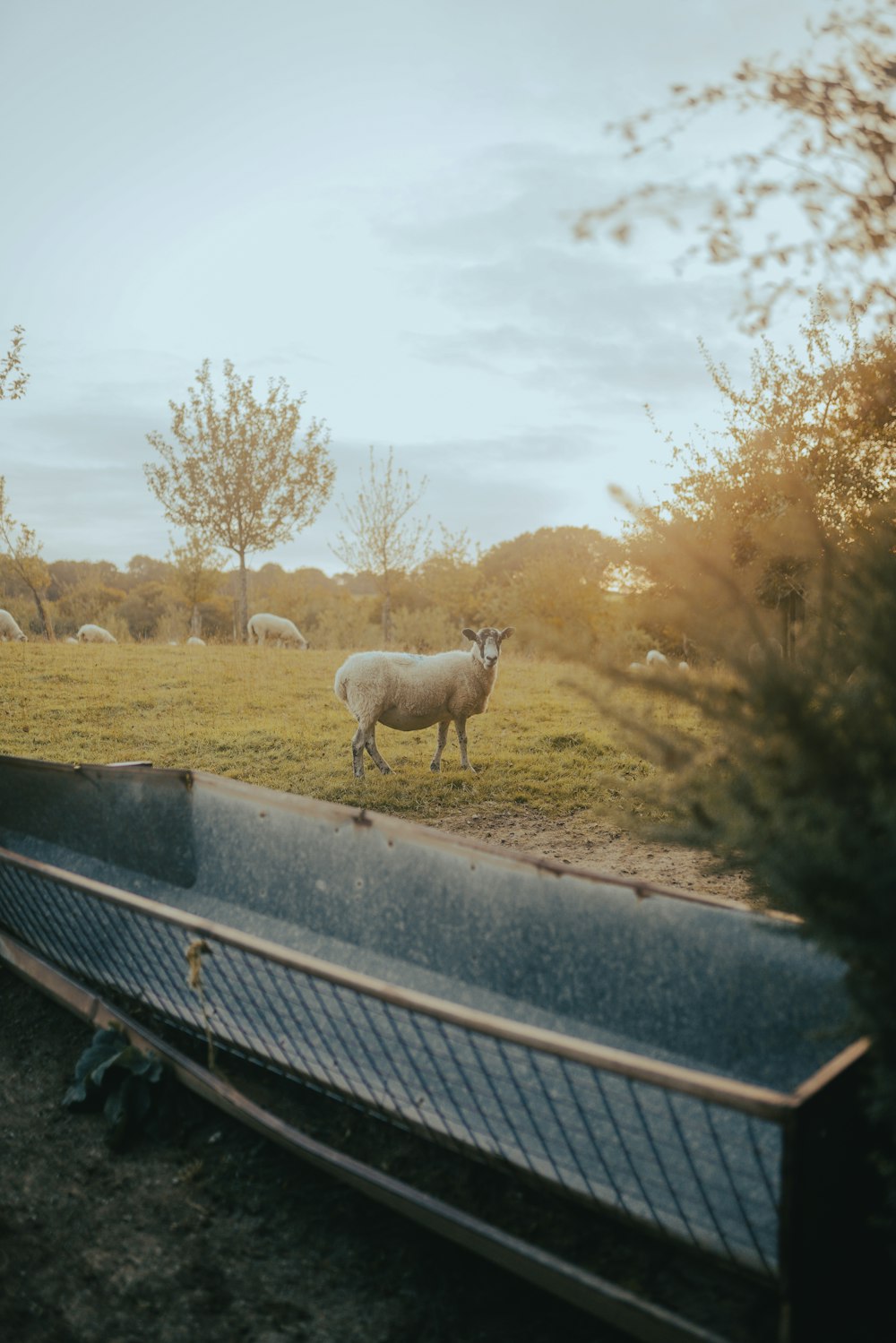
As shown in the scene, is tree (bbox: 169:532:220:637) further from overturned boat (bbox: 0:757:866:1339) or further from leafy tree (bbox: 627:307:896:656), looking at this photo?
overturned boat (bbox: 0:757:866:1339)

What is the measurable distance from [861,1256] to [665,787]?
3.31 feet

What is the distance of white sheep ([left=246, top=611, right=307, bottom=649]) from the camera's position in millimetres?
24156

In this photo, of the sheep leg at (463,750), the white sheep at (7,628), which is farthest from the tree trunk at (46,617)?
the sheep leg at (463,750)

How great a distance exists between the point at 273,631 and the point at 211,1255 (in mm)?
22606

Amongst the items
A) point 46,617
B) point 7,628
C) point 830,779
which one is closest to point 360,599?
point 46,617

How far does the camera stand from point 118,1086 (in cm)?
288

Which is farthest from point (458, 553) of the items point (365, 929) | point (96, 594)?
point (365, 929)

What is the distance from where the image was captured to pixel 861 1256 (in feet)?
5.74

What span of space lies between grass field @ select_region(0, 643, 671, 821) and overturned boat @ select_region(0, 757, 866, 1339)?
2.61 meters

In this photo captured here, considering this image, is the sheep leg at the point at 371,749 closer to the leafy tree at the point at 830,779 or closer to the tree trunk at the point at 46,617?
the leafy tree at the point at 830,779

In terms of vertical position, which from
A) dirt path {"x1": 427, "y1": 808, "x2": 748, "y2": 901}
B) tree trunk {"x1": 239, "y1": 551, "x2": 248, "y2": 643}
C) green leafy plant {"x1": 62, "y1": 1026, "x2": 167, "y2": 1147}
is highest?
tree trunk {"x1": 239, "y1": 551, "x2": 248, "y2": 643}

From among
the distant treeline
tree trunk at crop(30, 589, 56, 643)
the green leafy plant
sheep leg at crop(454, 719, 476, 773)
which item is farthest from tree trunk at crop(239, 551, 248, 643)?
the green leafy plant

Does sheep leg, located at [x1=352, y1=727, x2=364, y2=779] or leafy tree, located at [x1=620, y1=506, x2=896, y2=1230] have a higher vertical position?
leafy tree, located at [x1=620, y1=506, x2=896, y2=1230]

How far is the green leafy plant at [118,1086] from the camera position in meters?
2.78
